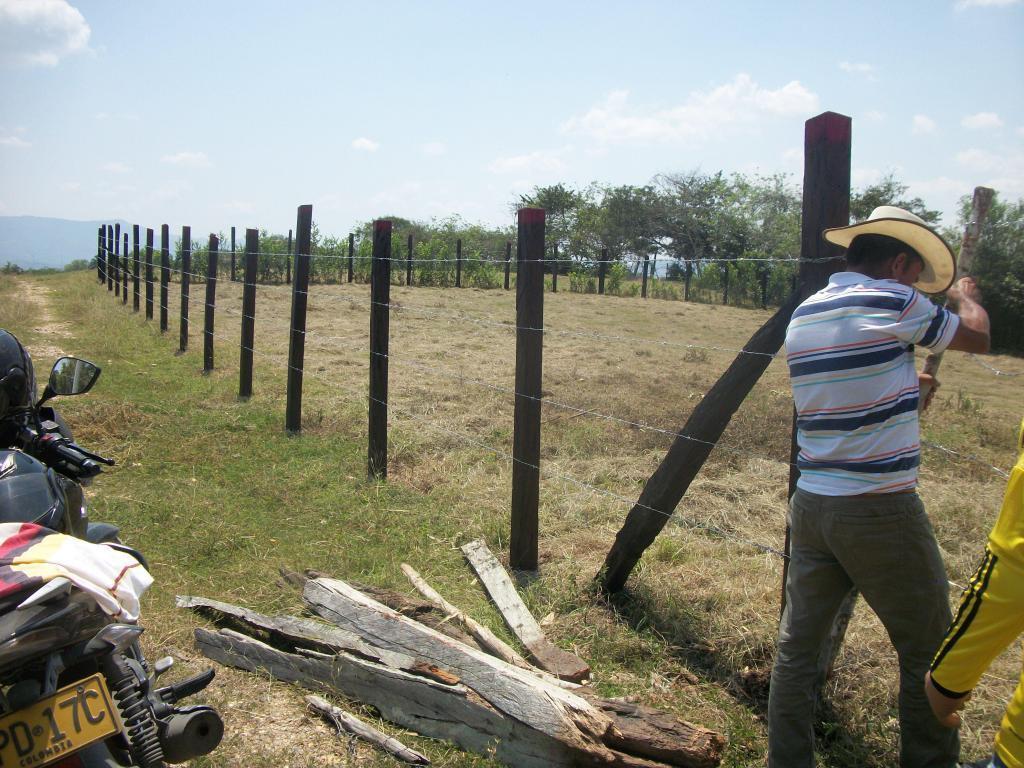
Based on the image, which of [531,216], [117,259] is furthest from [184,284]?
[117,259]

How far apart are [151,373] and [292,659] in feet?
27.3

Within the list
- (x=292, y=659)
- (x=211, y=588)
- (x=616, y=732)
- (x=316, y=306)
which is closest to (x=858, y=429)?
(x=616, y=732)

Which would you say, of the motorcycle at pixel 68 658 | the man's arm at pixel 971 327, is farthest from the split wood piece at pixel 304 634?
the man's arm at pixel 971 327

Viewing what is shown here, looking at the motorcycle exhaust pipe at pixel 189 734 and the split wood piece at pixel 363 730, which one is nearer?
the motorcycle exhaust pipe at pixel 189 734

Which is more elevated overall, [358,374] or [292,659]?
[358,374]

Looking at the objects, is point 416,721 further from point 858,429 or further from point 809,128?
point 809,128

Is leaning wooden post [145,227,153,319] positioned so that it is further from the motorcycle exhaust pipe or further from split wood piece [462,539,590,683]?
the motorcycle exhaust pipe

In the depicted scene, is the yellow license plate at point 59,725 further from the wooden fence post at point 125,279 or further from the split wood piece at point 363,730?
the wooden fence post at point 125,279

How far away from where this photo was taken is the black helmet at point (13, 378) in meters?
2.46

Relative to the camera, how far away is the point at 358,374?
10.5 m

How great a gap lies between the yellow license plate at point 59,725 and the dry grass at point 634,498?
122 cm

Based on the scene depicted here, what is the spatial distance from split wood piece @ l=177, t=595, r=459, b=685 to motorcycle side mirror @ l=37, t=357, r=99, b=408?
4.83 feet

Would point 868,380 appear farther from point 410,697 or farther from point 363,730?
point 363,730

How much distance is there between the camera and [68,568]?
1.73m
